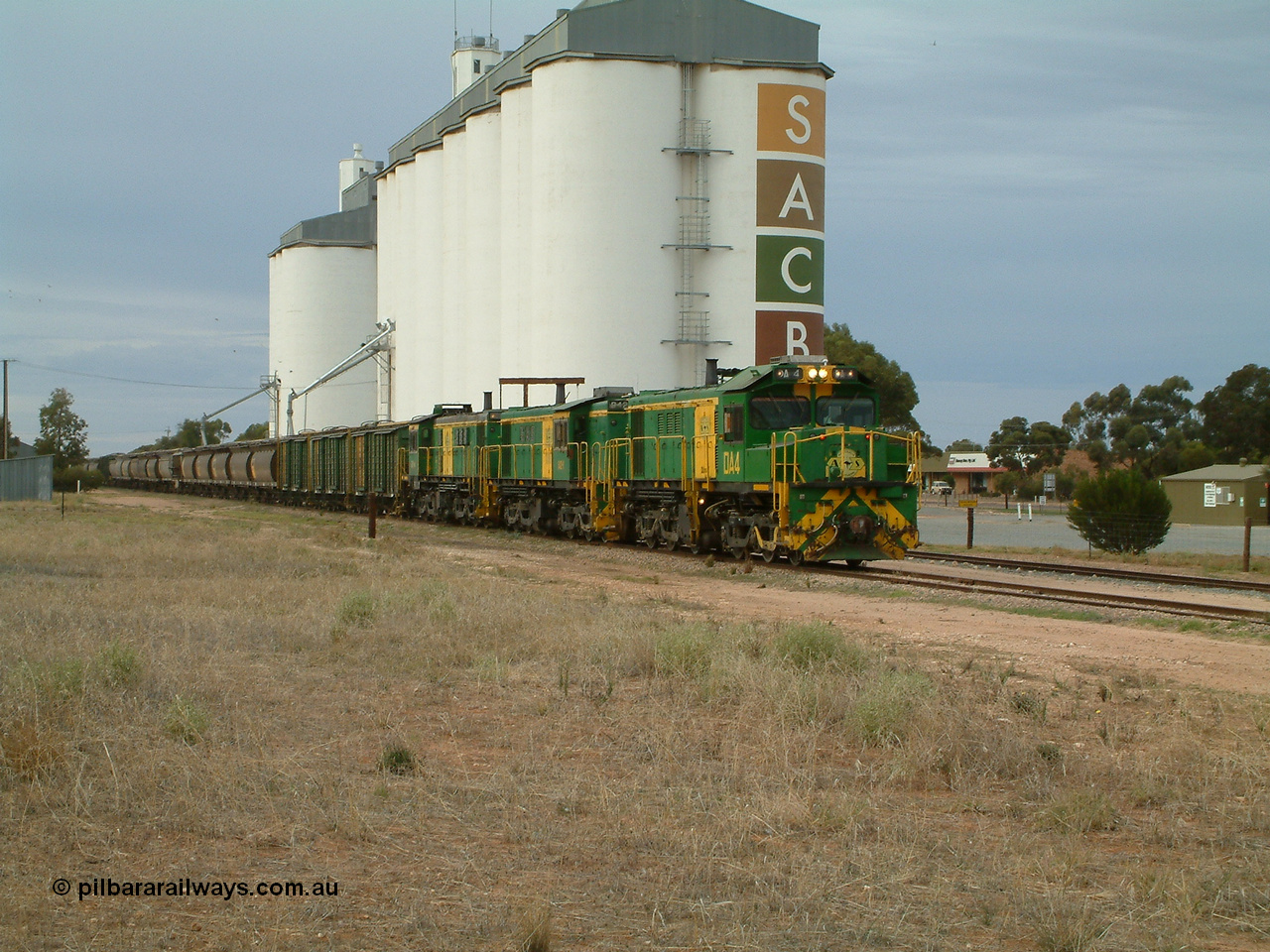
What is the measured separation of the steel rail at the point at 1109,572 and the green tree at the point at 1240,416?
3234 inches

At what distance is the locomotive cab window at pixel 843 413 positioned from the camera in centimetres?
2441

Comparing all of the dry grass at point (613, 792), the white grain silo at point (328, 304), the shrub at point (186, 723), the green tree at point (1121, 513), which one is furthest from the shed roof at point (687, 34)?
the shrub at point (186, 723)

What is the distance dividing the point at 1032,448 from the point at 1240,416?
3513cm

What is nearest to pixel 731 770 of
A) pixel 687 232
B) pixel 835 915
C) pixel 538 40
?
pixel 835 915

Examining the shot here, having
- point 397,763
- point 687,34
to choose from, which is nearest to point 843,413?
point 397,763

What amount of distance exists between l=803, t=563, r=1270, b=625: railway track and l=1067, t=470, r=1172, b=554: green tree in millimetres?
11247

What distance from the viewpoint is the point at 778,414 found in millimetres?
24203

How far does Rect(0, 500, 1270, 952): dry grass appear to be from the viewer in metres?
5.64

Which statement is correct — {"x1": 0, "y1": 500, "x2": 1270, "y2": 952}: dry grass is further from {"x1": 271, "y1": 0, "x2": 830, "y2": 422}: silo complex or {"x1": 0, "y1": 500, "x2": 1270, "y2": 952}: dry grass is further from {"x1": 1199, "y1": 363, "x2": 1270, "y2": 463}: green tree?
{"x1": 1199, "y1": 363, "x2": 1270, "y2": 463}: green tree

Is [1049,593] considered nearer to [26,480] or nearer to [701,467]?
[701,467]

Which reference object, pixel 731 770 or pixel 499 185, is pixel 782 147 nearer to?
pixel 499 185

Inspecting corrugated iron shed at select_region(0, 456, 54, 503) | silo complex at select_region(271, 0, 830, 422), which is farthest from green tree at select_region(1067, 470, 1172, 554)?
corrugated iron shed at select_region(0, 456, 54, 503)

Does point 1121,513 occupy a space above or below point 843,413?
below

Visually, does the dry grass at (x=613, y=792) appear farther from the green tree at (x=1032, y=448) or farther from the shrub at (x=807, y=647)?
the green tree at (x=1032, y=448)
